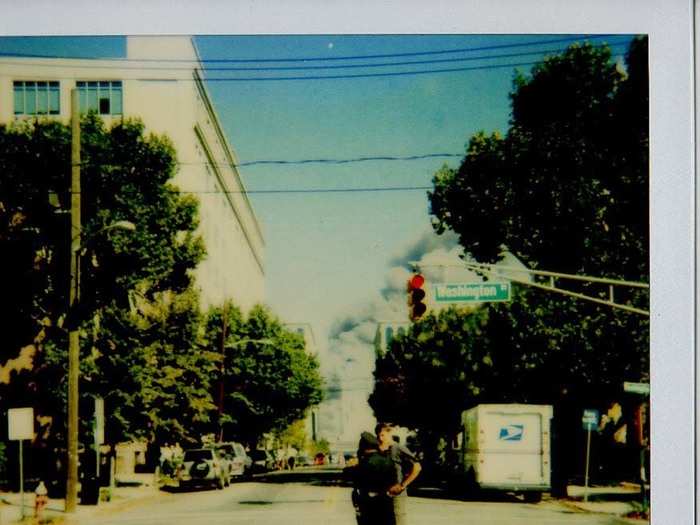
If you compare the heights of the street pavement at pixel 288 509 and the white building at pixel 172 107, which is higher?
the white building at pixel 172 107

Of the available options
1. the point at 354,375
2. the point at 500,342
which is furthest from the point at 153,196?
the point at 500,342

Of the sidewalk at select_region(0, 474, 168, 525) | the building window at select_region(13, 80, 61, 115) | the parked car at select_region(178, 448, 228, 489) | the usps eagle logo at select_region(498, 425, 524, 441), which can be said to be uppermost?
the building window at select_region(13, 80, 61, 115)

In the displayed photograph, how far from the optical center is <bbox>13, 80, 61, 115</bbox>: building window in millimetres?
18953

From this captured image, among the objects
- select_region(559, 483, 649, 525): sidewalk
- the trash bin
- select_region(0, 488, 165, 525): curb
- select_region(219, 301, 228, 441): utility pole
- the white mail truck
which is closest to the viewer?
select_region(0, 488, 165, 525): curb

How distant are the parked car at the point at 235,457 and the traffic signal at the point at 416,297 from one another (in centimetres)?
821

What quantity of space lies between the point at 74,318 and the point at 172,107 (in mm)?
5437

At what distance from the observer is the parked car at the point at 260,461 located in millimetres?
28136

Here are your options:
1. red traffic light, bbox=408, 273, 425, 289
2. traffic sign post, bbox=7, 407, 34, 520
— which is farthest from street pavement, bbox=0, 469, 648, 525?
red traffic light, bbox=408, 273, 425, 289

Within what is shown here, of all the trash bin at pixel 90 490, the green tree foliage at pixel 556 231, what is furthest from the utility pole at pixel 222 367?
the green tree foliage at pixel 556 231

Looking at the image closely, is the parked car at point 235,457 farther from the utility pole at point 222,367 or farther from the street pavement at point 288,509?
the street pavement at point 288,509

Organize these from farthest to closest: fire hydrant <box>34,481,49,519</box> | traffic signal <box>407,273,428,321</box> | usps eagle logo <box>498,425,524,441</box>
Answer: usps eagle logo <box>498,425,524,441</box>
fire hydrant <box>34,481,49,519</box>
traffic signal <box>407,273,428,321</box>

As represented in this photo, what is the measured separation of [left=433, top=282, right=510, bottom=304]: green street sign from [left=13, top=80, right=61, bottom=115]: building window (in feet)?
31.9

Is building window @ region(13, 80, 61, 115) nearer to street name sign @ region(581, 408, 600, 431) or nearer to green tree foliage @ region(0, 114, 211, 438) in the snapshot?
green tree foliage @ region(0, 114, 211, 438)

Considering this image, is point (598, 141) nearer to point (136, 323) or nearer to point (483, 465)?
point (483, 465)
